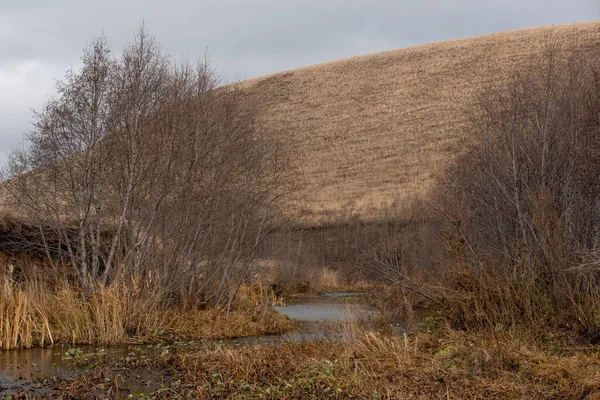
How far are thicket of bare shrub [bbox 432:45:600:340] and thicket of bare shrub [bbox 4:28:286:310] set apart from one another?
243 inches

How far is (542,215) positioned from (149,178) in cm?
888

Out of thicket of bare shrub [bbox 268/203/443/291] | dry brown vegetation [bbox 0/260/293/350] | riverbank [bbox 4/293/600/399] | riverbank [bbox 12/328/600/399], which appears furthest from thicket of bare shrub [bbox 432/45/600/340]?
dry brown vegetation [bbox 0/260/293/350]

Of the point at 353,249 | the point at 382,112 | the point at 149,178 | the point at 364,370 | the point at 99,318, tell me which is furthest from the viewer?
the point at 382,112

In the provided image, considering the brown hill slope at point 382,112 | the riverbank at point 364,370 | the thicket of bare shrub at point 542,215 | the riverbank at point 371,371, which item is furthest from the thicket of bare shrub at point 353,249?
the riverbank at point 371,371

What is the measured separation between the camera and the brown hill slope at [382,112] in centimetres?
4950

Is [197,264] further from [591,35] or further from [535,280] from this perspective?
[591,35]

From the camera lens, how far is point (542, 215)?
11.9 meters

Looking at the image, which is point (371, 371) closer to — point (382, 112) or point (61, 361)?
point (61, 361)

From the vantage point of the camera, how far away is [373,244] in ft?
128

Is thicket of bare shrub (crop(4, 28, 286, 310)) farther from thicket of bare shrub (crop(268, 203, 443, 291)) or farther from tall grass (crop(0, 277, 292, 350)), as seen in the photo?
thicket of bare shrub (crop(268, 203, 443, 291))

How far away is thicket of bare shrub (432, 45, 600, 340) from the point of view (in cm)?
1154

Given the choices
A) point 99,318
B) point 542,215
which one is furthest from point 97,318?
point 542,215

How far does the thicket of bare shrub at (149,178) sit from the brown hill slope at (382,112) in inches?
1030

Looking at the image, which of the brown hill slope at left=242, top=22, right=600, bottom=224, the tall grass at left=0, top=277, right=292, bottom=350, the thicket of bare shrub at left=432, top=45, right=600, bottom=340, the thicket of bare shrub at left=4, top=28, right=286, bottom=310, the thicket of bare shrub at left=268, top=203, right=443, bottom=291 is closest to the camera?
the thicket of bare shrub at left=432, top=45, right=600, bottom=340
